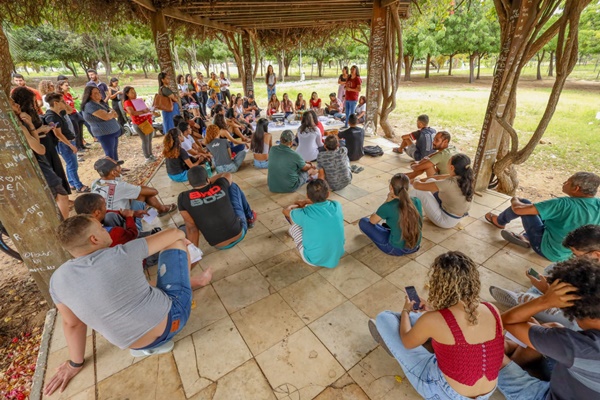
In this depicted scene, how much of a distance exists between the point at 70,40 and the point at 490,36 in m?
36.4

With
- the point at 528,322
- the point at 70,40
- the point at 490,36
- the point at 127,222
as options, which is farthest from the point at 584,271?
the point at 70,40

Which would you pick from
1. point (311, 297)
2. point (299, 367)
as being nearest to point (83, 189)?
point (311, 297)

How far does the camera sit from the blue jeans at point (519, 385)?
157 cm

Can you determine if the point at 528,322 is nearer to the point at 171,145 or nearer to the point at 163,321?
the point at 163,321

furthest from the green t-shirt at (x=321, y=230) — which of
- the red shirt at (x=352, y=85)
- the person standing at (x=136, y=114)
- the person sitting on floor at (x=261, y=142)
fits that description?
the red shirt at (x=352, y=85)

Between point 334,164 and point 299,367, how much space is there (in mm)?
3083

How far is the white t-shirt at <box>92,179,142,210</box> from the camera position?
3000mm

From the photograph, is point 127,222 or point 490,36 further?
point 490,36

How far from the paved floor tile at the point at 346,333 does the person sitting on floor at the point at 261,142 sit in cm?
387

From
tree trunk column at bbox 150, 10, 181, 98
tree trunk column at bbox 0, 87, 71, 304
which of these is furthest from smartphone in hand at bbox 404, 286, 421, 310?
tree trunk column at bbox 150, 10, 181, 98

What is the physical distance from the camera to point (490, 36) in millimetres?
22125

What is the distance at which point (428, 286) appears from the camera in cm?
159

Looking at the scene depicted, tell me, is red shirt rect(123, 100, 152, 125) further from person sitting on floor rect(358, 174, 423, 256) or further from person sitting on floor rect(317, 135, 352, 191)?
person sitting on floor rect(358, 174, 423, 256)

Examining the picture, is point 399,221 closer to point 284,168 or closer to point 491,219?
point 491,219
